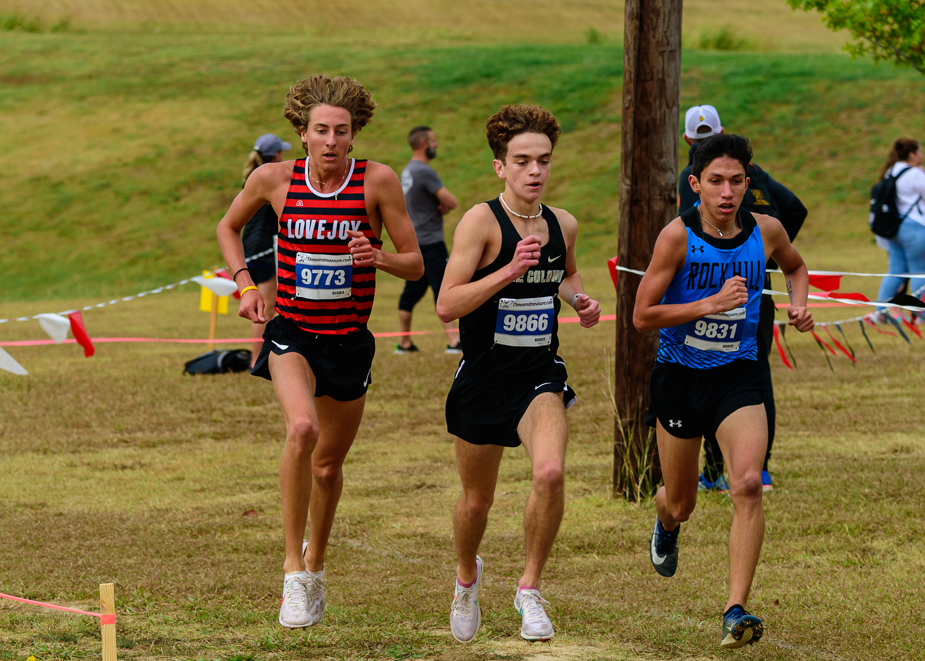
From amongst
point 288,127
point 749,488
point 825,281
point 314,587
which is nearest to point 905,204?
point 825,281

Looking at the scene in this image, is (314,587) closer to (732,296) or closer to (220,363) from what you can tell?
(732,296)

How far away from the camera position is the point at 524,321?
441 centimetres

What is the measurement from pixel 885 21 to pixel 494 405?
12.9 metres

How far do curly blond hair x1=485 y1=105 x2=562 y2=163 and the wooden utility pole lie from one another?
2.11m

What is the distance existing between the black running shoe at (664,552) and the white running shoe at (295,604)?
1715mm

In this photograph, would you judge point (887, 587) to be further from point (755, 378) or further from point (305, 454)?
point (305, 454)

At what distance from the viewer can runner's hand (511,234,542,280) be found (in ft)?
13.4

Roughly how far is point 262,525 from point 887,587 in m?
3.46

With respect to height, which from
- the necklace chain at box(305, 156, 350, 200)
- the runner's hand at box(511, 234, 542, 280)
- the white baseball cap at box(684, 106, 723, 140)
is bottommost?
the runner's hand at box(511, 234, 542, 280)

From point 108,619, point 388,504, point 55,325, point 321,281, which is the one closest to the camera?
point 108,619

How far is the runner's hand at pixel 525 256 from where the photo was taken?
409 cm

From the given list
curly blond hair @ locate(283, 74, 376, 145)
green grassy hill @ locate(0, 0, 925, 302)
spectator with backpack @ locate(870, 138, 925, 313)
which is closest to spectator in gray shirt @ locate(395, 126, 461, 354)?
spectator with backpack @ locate(870, 138, 925, 313)

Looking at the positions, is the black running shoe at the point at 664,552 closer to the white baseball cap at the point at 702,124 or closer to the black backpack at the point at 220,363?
the white baseball cap at the point at 702,124

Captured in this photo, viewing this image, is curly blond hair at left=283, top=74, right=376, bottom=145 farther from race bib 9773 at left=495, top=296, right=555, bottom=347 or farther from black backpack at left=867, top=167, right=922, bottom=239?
black backpack at left=867, top=167, right=922, bottom=239
